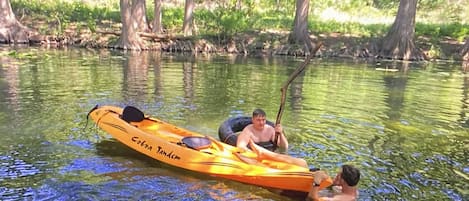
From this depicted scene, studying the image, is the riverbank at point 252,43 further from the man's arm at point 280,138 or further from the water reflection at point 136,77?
the man's arm at point 280,138

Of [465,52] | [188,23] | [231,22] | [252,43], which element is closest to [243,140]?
[231,22]

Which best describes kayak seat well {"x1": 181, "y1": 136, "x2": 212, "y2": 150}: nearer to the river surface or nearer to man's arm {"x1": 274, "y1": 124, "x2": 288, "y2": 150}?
the river surface

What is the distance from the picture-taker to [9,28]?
24344mm

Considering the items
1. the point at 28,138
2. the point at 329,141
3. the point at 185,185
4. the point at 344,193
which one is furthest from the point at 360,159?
the point at 28,138

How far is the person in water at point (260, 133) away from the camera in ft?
22.2

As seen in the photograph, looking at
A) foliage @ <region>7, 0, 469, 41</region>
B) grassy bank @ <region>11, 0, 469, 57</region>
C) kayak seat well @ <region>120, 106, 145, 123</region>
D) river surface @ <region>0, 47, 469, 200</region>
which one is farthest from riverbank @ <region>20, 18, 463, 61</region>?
kayak seat well @ <region>120, 106, 145, 123</region>

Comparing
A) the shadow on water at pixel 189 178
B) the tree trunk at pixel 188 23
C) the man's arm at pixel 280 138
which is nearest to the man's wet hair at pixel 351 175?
the shadow on water at pixel 189 178

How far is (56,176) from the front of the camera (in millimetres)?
6137

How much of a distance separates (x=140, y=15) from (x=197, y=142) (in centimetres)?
2115

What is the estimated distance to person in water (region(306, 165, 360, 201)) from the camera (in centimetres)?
506

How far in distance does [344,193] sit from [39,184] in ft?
11.5

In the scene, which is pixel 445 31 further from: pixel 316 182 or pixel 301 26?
pixel 316 182

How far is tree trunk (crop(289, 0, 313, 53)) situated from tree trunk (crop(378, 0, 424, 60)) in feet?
12.6

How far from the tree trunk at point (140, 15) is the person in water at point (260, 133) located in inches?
754
